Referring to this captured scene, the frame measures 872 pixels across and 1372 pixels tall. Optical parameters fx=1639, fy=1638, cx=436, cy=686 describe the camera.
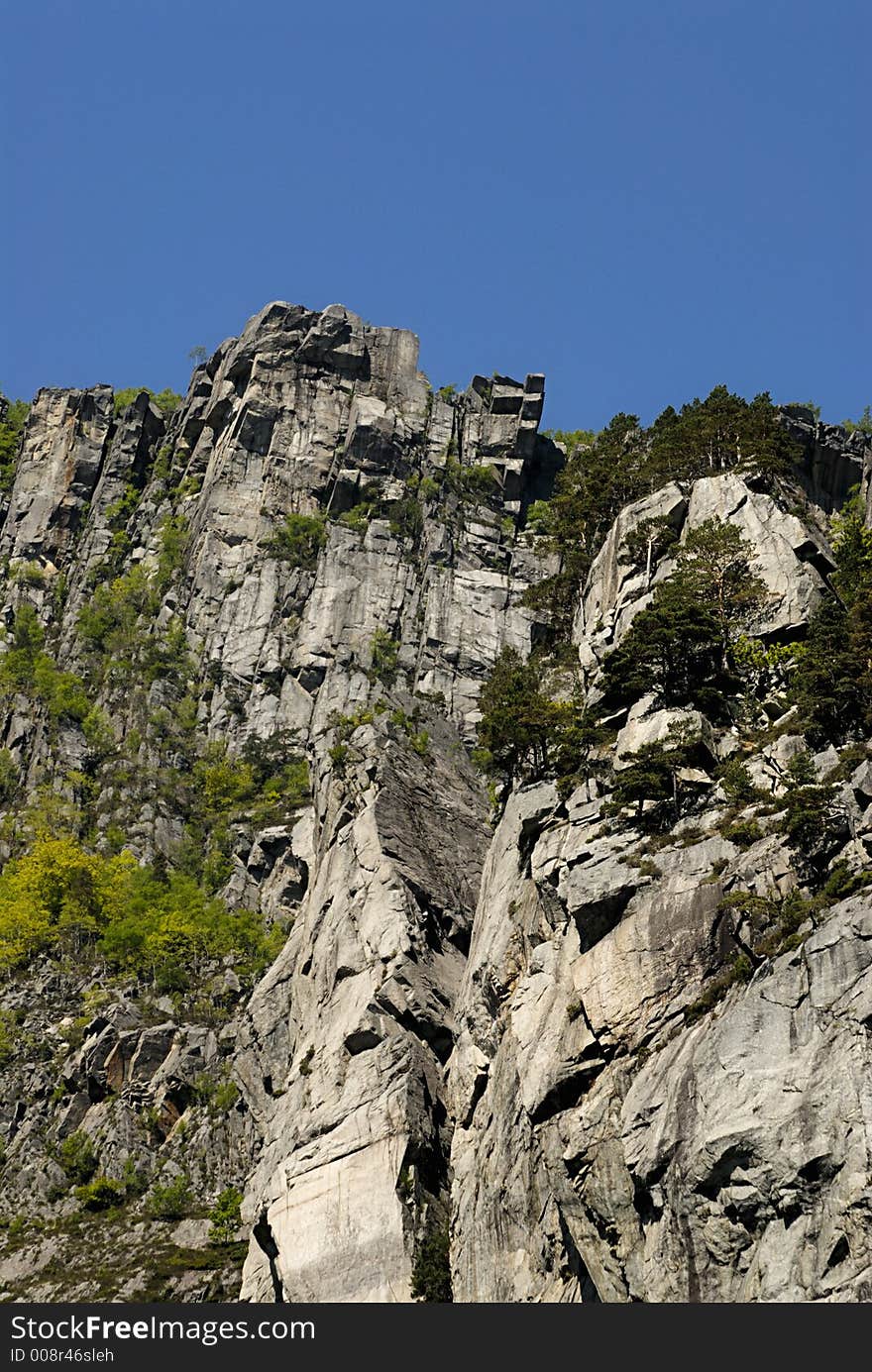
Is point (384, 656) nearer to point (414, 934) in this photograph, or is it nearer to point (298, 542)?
point (298, 542)

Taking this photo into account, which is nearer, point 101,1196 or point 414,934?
point 414,934

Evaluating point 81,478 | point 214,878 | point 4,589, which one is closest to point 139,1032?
point 214,878

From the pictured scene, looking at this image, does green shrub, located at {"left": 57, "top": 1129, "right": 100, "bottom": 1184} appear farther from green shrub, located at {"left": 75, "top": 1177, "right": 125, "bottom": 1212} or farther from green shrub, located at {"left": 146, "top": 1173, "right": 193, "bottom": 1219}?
green shrub, located at {"left": 146, "top": 1173, "right": 193, "bottom": 1219}

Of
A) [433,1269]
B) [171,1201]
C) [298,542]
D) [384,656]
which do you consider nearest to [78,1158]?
[171,1201]

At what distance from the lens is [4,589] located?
131000mm

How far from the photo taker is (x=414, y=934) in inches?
2473

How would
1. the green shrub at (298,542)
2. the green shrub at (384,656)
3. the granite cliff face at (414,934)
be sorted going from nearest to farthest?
the granite cliff face at (414,934) < the green shrub at (384,656) < the green shrub at (298,542)

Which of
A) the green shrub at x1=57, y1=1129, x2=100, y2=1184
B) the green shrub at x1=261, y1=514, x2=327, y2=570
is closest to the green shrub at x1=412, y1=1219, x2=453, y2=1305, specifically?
the green shrub at x1=57, y1=1129, x2=100, y2=1184

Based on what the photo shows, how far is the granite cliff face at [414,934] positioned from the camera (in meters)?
38.9

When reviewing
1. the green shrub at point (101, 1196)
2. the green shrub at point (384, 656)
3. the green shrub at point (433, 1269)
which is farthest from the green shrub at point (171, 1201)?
the green shrub at point (384, 656)

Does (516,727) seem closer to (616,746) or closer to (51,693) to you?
(616,746)

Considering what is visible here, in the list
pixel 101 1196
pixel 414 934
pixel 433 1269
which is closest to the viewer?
pixel 433 1269

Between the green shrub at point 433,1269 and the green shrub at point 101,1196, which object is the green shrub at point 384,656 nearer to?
the green shrub at point 101,1196

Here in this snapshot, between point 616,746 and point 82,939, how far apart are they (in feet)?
157
